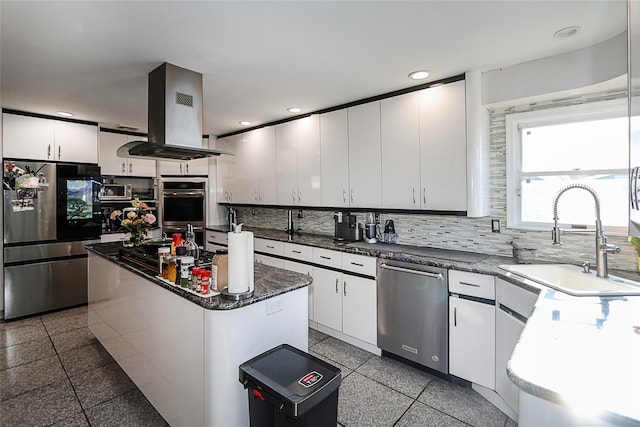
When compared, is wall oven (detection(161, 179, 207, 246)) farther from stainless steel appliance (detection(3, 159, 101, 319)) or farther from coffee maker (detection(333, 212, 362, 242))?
coffee maker (detection(333, 212, 362, 242))

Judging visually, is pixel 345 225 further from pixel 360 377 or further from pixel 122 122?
pixel 122 122

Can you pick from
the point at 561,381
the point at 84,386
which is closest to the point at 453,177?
the point at 561,381

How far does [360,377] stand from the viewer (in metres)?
2.46

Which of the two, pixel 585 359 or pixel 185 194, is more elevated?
pixel 185 194

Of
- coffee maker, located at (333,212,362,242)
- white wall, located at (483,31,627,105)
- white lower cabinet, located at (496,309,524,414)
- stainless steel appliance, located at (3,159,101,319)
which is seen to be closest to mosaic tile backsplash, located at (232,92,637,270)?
white wall, located at (483,31,627,105)

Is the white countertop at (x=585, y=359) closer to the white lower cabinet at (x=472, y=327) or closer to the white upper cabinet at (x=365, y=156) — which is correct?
the white lower cabinet at (x=472, y=327)

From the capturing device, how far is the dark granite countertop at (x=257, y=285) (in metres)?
1.52

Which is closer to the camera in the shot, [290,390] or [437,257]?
[290,390]

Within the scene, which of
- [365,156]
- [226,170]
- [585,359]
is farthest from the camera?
[226,170]

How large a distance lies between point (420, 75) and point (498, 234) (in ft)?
4.97

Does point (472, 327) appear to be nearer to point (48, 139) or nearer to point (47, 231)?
point (47, 231)

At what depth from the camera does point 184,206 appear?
4.88 metres

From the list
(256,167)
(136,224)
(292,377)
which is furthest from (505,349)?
(256,167)

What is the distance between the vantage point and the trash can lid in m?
1.25
